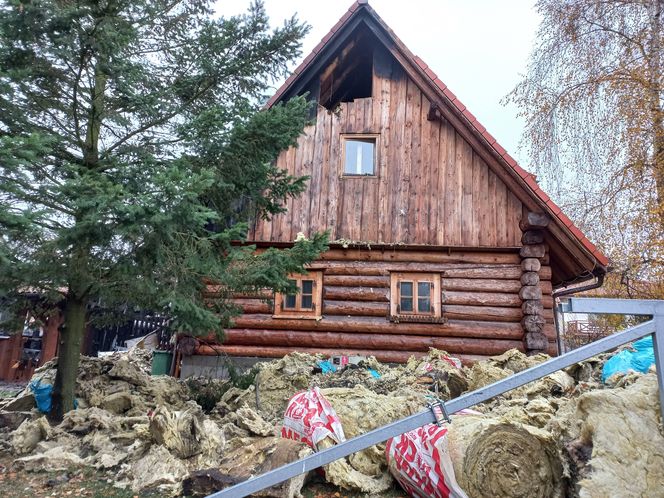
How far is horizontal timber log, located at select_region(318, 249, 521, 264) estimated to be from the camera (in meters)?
9.11

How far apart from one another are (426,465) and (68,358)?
4.72 meters

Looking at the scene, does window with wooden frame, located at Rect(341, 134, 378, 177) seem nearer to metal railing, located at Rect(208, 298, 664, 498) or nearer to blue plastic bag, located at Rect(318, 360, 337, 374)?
blue plastic bag, located at Rect(318, 360, 337, 374)

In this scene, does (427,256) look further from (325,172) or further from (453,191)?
(325,172)

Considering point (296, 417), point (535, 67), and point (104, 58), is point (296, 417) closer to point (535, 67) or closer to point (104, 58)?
point (104, 58)

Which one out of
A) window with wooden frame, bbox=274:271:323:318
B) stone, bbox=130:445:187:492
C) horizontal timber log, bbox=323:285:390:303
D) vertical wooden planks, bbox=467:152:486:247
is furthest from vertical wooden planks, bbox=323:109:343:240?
stone, bbox=130:445:187:492

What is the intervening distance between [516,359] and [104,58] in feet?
24.3

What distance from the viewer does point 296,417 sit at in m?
4.13

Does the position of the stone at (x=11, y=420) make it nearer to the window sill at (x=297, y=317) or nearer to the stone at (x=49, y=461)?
the stone at (x=49, y=461)

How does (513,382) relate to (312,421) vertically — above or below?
above

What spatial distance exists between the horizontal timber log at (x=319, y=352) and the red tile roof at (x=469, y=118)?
2893 millimetres

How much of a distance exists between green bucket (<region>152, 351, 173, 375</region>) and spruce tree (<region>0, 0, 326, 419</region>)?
186 inches

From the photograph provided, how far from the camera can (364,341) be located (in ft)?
29.5

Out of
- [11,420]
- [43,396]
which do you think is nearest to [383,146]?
[43,396]

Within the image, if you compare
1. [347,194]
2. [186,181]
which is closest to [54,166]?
[186,181]
